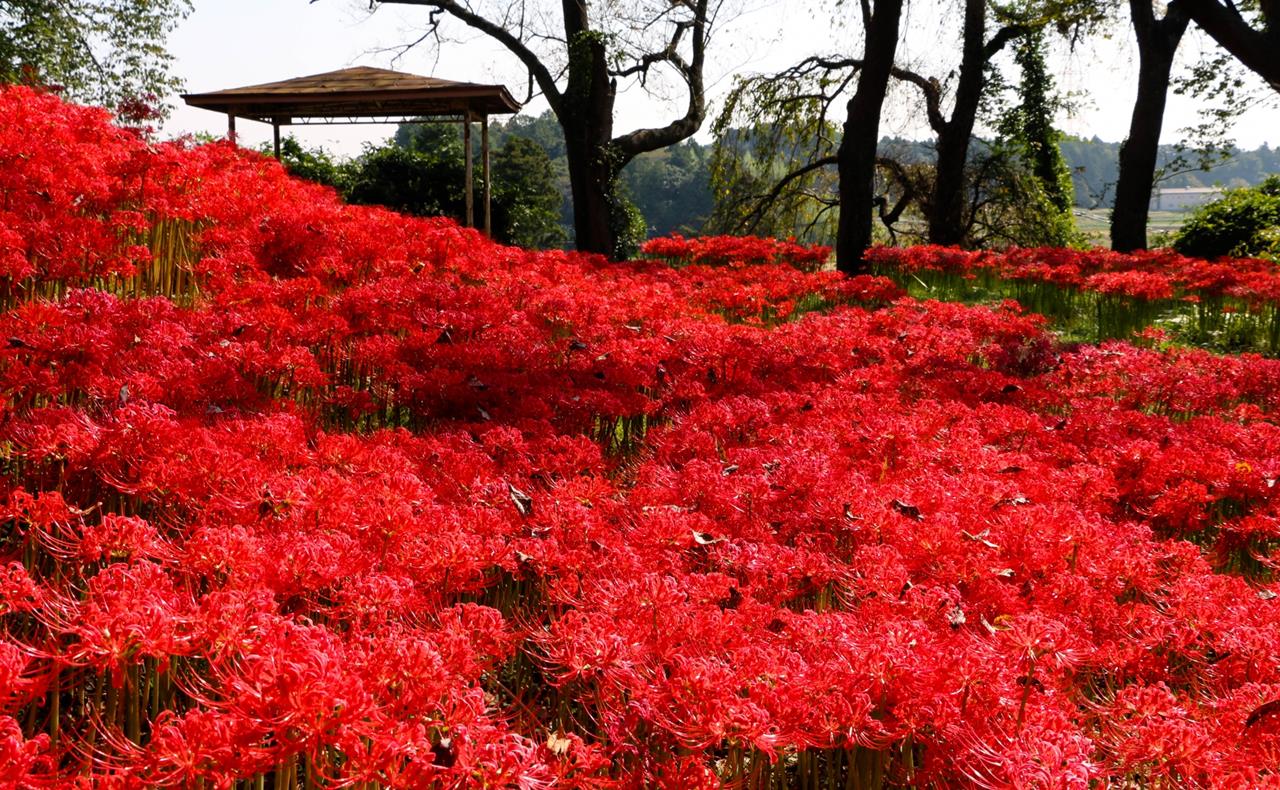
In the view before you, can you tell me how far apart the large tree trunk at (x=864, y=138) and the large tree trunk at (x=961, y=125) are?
3943mm

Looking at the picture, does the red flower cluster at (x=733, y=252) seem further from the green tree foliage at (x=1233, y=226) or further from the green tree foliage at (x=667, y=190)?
the green tree foliage at (x=667, y=190)

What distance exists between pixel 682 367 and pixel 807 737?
3.57 m

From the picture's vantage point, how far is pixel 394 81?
15281 millimetres

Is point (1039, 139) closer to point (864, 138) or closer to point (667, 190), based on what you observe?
point (864, 138)

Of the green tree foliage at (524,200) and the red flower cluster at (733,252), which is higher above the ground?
the green tree foliage at (524,200)

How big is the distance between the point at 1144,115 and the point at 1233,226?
2277mm

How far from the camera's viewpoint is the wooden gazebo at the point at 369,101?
1395 cm

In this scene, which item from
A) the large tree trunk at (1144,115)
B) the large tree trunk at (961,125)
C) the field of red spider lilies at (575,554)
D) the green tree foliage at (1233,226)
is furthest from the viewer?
the large tree trunk at (961,125)

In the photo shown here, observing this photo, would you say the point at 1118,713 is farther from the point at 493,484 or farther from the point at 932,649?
the point at 493,484

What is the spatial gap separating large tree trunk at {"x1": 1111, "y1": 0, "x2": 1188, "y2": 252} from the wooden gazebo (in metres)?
9.86

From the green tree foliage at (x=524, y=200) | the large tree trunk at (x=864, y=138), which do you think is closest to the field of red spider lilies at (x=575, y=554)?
the large tree trunk at (x=864, y=138)

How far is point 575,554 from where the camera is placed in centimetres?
247

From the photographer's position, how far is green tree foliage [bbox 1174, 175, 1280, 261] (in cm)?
1368

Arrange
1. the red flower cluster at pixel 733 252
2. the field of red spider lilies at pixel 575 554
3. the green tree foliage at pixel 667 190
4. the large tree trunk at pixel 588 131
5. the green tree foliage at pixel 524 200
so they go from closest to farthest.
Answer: the field of red spider lilies at pixel 575 554
the red flower cluster at pixel 733 252
the large tree trunk at pixel 588 131
the green tree foliage at pixel 524 200
the green tree foliage at pixel 667 190
